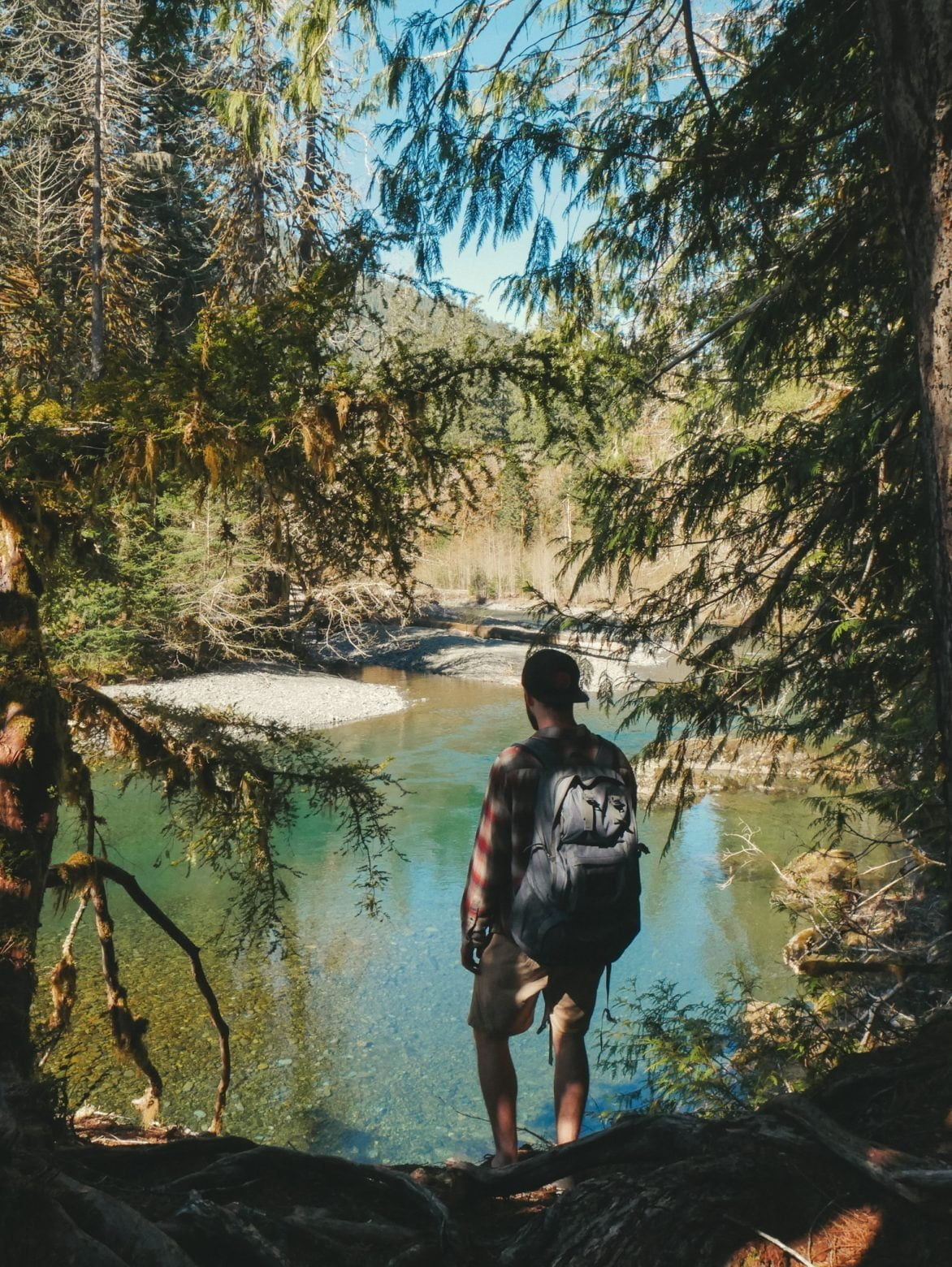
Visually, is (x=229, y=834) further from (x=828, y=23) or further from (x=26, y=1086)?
(x=828, y=23)

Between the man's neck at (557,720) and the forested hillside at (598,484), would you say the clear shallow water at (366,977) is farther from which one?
the man's neck at (557,720)

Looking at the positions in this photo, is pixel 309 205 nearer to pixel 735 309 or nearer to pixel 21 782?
pixel 735 309

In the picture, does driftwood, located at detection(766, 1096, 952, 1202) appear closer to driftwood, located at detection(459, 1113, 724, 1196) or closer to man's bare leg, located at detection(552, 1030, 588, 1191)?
driftwood, located at detection(459, 1113, 724, 1196)

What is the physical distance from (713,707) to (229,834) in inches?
94.7

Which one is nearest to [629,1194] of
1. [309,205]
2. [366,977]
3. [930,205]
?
[930,205]

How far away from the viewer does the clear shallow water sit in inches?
285

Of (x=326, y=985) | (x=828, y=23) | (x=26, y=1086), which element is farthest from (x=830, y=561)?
(x=326, y=985)

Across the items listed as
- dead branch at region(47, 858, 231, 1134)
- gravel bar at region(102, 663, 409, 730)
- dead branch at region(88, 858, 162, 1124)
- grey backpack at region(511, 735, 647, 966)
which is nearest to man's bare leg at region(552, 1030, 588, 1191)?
grey backpack at region(511, 735, 647, 966)

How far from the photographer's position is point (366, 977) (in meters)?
9.23

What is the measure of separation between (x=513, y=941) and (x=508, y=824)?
36cm

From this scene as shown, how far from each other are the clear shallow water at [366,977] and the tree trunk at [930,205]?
4191 mm

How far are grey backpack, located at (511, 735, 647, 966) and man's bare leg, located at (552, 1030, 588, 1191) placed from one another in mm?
371

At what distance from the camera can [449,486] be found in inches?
151

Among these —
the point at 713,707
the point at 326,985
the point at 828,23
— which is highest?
the point at 828,23
